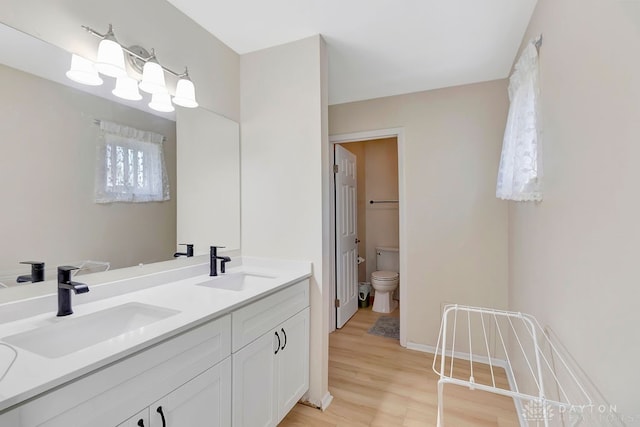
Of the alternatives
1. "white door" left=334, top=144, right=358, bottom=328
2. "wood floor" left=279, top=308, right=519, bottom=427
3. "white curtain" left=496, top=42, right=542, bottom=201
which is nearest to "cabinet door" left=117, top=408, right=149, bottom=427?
"wood floor" left=279, top=308, right=519, bottom=427

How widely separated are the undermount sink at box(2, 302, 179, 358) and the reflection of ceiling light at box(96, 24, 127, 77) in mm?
1041

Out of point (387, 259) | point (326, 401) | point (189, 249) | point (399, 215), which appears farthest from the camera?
point (387, 259)

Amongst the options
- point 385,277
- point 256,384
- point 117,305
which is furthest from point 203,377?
point 385,277

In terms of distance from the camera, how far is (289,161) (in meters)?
1.92

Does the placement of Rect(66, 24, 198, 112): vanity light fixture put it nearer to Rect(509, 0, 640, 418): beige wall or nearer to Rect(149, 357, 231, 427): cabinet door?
Rect(149, 357, 231, 427): cabinet door

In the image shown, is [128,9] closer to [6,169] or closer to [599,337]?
[6,169]

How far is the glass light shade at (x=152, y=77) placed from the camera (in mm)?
1414

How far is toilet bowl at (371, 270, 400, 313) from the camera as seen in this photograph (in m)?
3.39

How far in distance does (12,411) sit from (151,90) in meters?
1.37

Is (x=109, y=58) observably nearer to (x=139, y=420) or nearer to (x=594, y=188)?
(x=139, y=420)

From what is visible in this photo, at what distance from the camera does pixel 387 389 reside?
2.04 m

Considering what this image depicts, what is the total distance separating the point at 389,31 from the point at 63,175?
1.94m

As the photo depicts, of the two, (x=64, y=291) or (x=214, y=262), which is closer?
(x=64, y=291)

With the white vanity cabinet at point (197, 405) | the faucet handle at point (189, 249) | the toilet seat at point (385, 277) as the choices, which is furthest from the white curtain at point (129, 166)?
the toilet seat at point (385, 277)
